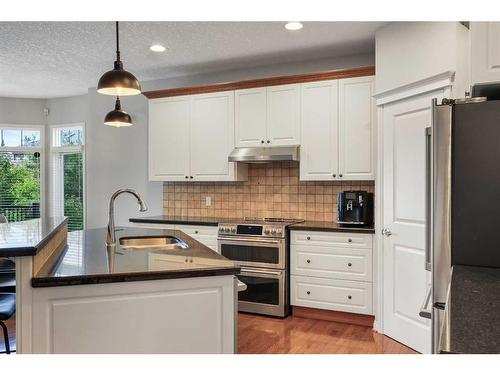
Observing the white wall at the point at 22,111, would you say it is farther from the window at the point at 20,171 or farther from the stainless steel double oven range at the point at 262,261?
the stainless steel double oven range at the point at 262,261

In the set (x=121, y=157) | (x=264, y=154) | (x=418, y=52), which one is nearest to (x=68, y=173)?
(x=121, y=157)

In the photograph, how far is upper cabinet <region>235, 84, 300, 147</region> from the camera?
13.6 feet

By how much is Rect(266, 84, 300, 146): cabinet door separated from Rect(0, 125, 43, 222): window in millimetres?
4296

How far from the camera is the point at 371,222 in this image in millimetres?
3850

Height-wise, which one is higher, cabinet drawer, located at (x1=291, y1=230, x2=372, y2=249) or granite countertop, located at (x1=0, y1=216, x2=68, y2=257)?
granite countertop, located at (x1=0, y1=216, x2=68, y2=257)

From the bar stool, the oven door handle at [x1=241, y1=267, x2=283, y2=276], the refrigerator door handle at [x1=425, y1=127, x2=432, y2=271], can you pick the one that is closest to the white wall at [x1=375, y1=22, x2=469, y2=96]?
the refrigerator door handle at [x1=425, y1=127, x2=432, y2=271]

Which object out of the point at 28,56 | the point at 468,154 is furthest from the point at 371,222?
the point at 28,56

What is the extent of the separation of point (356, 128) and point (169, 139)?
213 centimetres

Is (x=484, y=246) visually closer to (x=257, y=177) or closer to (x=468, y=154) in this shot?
(x=468, y=154)

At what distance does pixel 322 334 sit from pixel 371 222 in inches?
43.0

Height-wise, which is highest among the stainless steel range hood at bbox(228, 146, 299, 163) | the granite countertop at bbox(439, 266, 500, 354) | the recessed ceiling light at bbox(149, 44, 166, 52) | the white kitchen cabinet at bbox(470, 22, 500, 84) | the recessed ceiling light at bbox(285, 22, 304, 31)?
the recessed ceiling light at bbox(149, 44, 166, 52)

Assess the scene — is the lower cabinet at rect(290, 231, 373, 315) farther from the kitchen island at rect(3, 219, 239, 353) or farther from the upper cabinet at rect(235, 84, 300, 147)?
the kitchen island at rect(3, 219, 239, 353)

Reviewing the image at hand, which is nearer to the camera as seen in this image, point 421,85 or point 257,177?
point 421,85
